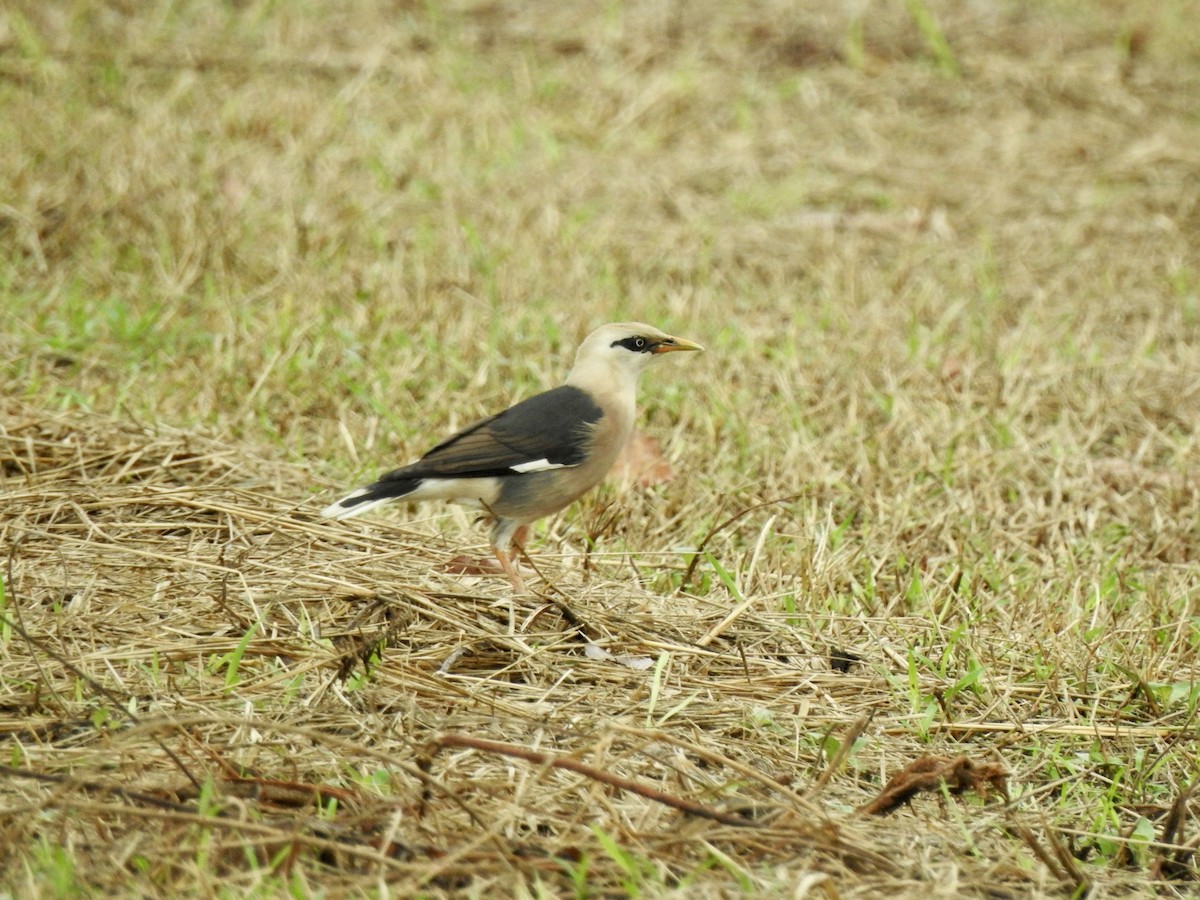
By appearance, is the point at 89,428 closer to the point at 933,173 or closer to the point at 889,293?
the point at 889,293

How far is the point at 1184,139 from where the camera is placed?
900cm

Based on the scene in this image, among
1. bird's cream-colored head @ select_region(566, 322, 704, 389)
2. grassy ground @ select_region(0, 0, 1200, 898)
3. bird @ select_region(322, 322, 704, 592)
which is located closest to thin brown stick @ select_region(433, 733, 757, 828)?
grassy ground @ select_region(0, 0, 1200, 898)

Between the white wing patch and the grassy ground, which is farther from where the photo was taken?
the white wing patch

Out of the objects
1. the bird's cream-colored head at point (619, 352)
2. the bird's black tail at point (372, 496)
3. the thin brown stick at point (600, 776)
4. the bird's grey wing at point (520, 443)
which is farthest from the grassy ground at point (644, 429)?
the bird's cream-colored head at point (619, 352)

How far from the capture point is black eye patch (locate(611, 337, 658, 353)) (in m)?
4.99

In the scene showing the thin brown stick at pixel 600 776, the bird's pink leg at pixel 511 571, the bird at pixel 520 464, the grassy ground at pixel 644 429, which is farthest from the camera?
the bird at pixel 520 464

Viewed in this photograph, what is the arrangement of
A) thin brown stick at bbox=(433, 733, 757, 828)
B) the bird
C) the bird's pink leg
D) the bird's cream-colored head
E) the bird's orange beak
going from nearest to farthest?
1. thin brown stick at bbox=(433, 733, 757, 828)
2. the bird's pink leg
3. the bird
4. the bird's cream-colored head
5. the bird's orange beak

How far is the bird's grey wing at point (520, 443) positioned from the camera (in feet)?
14.6

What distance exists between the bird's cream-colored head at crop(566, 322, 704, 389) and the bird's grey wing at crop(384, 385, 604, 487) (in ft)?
0.77

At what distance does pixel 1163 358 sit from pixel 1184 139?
9.74ft

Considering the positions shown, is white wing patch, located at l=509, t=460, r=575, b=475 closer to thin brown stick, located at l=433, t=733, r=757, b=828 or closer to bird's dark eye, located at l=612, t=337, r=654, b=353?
bird's dark eye, located at l=612, t=337, r=654, b=353

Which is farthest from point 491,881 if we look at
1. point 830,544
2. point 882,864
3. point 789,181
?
point 789,181

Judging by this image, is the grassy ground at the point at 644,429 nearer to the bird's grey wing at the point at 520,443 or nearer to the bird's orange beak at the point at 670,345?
the bird's grey wing at the point at 520,443

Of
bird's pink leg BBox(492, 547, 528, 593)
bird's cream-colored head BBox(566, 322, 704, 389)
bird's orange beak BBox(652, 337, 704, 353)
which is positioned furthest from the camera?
bird's orange beak BBox(652, 337, 704, 353)
